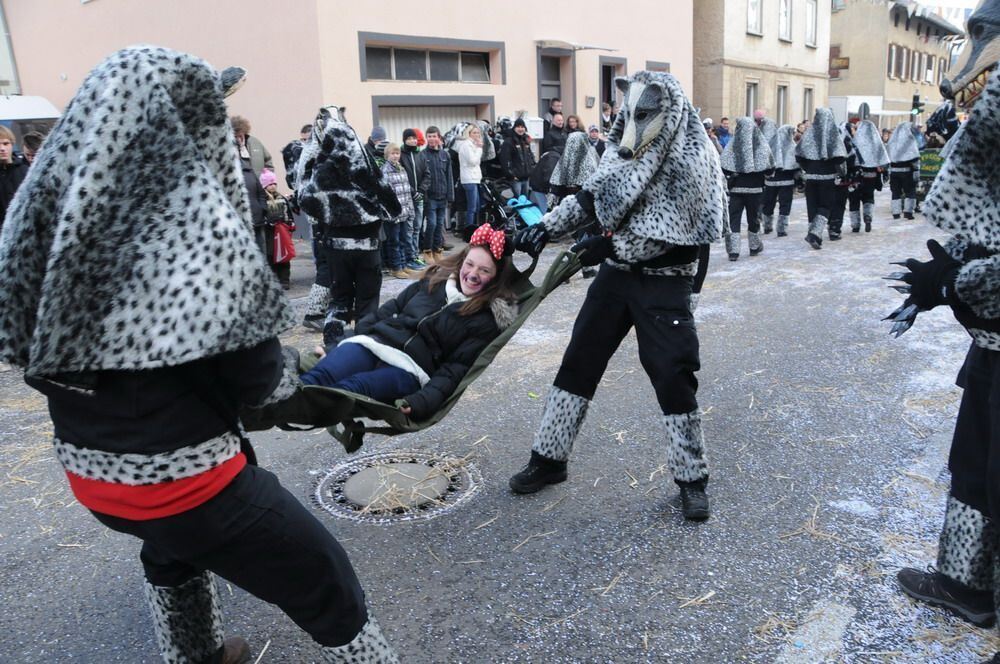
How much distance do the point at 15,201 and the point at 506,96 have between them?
15.2 m

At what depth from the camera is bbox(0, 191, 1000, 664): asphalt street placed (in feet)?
9.07

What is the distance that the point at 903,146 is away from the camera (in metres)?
13.7

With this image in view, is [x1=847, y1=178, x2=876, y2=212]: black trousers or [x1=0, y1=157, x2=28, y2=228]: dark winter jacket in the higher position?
[x1=0, y1=157, x2=28, y2=228]: dark winter jacket

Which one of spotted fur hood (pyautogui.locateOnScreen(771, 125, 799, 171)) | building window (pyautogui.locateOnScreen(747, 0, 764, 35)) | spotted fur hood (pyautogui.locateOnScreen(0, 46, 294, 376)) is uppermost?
building window (pyautogui.locateOnScreen(747, 0, 764, 35))

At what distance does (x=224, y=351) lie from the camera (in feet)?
5.66

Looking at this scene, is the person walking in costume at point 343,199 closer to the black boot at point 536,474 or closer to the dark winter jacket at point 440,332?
the dark winter jacket at point 440,332

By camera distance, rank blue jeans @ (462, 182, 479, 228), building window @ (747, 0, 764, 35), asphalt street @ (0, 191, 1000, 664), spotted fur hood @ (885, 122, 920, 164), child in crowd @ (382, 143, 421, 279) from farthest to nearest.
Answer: building window @ (747, 0, 764, 35) → spotted fur hood @ (885, 122, 920, 164) → blue jeans @ (462, 182, 479, 228) → child in crowd @ (382, 143, 421, 279) → asphalt street @ (0, 191, 1000, 664)

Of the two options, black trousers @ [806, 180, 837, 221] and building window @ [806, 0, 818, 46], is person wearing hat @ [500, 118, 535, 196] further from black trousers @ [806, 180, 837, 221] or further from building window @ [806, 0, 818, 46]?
building window @ [806, 0, 818, 46]

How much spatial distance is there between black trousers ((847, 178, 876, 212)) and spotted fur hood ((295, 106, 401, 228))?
941cm

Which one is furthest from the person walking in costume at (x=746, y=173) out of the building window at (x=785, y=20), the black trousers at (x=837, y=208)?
the building window at (x=785, y=20)

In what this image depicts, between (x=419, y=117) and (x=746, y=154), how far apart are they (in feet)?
23.3

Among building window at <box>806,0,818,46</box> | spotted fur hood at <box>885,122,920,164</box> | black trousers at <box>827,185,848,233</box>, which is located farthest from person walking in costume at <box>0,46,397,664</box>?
building window at <box>806,0,818,46</box>

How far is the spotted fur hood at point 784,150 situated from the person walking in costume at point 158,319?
11120 millimetres

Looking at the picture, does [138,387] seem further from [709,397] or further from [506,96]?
[506,96]
